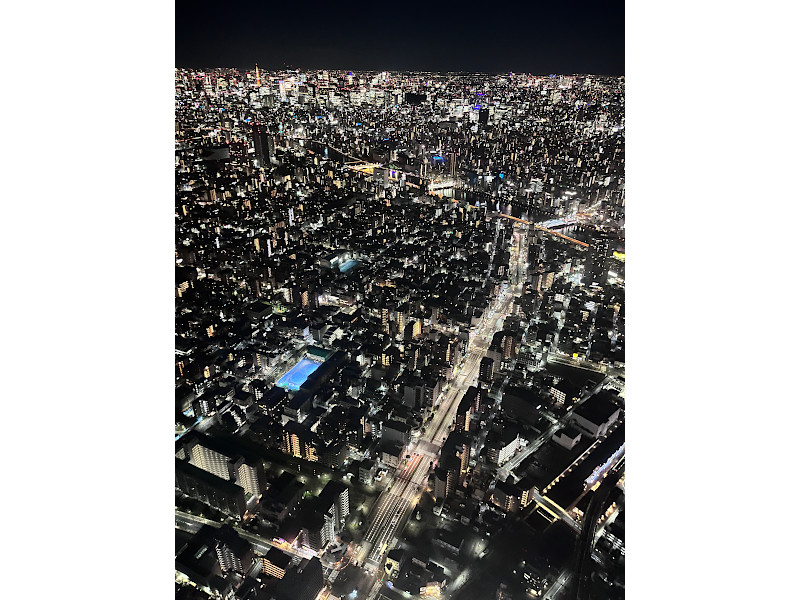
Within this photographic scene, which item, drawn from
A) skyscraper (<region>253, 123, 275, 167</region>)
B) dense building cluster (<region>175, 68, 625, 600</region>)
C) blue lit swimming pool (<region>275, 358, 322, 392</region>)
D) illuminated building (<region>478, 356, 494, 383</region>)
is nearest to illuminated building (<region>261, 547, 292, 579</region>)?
dense building cluster (<region>175, 68, 625, 600</region>)

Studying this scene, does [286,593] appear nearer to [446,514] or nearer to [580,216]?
[446,514]

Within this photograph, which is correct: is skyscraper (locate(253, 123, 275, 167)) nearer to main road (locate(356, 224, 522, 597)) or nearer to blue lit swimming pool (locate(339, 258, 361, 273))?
blue lit swimming pool (locate(339, 258, 361, 273))

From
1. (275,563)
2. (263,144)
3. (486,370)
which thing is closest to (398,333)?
(486,370)

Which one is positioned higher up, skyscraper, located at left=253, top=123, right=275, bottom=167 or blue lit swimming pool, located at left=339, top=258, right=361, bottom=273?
skyscraper, located at left=253, top=123, right=275, bottom=167

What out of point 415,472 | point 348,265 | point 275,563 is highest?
point 348,265

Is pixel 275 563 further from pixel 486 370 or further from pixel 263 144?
pixel 263 144
